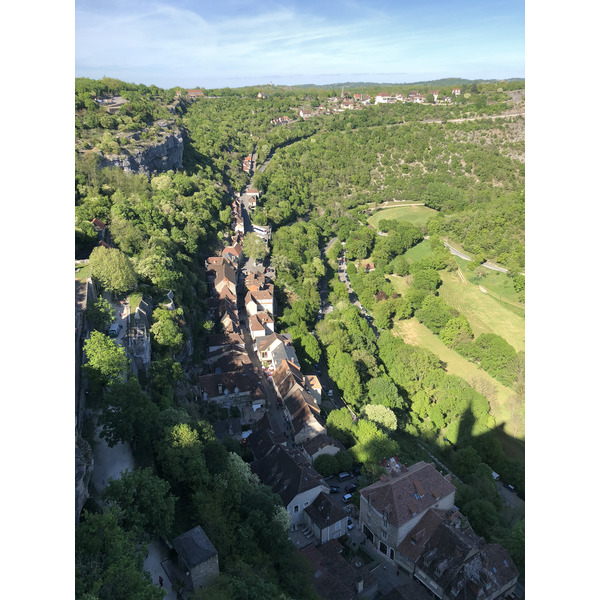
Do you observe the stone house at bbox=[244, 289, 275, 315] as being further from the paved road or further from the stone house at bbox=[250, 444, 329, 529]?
the paved road

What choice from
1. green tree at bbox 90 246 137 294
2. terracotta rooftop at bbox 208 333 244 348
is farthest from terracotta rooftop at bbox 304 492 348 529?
green tree at bbox 90 246 137 294

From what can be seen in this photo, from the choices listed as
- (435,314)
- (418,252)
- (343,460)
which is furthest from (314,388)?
(418,252)

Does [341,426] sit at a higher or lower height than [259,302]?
lower

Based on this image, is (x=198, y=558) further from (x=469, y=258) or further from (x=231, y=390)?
(x=469, y=258)

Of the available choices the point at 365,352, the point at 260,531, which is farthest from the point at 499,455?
the point at 260,531

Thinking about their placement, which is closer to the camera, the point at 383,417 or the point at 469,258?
the point at 383,417

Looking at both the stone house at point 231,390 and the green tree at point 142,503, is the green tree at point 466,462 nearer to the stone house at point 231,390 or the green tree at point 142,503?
the stone house at point 231,390
